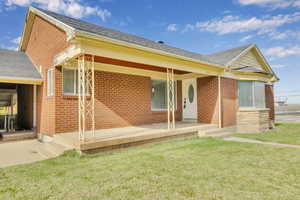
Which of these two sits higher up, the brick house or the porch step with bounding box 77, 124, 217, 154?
the brick house

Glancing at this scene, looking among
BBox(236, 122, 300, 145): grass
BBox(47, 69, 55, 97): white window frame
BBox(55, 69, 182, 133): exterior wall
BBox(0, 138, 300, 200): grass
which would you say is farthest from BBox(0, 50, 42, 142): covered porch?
BBox(236, 122, 300, 145): grass

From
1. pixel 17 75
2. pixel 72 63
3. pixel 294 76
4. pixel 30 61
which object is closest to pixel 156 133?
pixel 72 63

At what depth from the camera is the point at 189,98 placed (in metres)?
10.7

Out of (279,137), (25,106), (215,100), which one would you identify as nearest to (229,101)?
(215,100)

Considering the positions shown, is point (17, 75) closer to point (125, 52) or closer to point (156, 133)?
point (125, 52)

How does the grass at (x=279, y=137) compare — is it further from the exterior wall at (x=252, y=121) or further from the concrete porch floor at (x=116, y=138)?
the concrete porch floor at (x=116, y=138)

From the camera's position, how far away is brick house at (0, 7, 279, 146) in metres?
5.69

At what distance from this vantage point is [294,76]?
37250 millimetres

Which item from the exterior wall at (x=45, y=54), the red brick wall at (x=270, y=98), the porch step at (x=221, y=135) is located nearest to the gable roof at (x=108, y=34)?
the exterior wall at (x=45, y=54)

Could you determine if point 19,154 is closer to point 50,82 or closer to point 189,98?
point 50,82

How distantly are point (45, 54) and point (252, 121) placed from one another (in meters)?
10.7

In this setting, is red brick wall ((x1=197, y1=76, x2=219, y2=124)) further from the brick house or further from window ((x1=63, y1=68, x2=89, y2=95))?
window ((x1=63, y1=68, x2=89, y2=95))

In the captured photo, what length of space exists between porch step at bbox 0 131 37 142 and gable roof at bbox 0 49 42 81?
93.9 inches

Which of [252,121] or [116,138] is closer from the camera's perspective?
[116,138]
